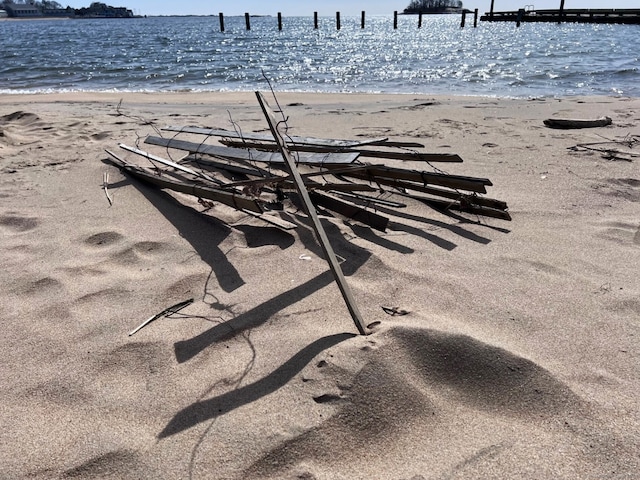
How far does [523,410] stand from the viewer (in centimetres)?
174

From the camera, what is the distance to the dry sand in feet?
5.27

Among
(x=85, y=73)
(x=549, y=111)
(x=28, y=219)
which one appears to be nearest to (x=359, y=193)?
(x=28, y=219)

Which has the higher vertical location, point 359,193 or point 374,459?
point 359,193

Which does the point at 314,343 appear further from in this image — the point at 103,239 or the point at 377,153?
the point at 377,153

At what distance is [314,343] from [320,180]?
232 cm

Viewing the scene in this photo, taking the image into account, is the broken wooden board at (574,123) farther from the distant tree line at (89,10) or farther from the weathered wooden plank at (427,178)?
the distant tree line at (89,10)

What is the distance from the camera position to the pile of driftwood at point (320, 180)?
3238mm

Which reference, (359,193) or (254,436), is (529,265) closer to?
(359,193)

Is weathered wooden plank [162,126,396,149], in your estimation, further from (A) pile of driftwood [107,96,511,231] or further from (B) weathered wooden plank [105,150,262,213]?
(B) weathered wooden plank [105,150,262,213]

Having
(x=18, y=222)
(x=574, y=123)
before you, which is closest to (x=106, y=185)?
(x=18, y=222)

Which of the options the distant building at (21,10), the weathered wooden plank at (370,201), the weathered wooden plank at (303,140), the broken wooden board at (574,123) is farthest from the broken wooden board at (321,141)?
the distant building at (21,10)

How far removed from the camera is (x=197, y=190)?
10.7ft

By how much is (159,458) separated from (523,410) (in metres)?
1.33

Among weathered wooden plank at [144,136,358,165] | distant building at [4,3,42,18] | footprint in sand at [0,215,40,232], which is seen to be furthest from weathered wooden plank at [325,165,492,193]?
distant building at [4,3,42,18]
